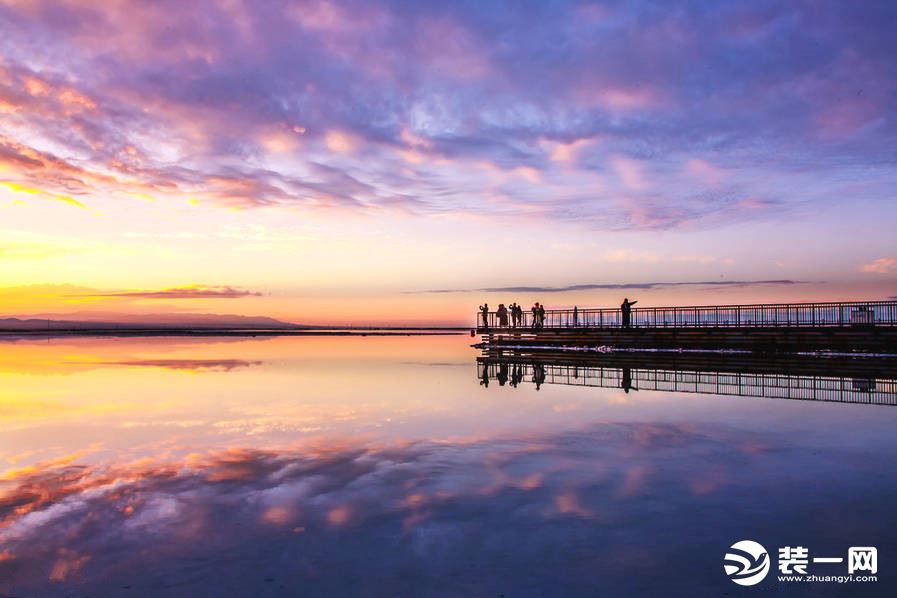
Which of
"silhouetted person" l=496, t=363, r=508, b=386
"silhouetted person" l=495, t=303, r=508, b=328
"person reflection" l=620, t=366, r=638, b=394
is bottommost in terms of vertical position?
"silhouetted person" l=496, t=363, r=508, b=386

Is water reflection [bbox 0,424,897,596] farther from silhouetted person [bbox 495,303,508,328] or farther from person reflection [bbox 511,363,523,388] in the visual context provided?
silhouetted person [bbox 495,303,508,328]

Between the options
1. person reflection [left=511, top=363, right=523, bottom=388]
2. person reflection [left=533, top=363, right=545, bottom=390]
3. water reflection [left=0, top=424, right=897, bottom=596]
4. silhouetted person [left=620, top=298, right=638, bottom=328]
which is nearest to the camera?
water reflection [left=0, top=424, right=897, bottom=596]

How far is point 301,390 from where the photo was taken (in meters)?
21.4

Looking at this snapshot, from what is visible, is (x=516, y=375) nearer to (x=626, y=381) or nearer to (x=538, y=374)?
(x=538, y=374)

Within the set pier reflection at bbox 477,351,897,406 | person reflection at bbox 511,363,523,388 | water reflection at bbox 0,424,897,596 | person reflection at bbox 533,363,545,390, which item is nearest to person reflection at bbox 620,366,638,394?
pier reflection at bbox 477,351,897,406

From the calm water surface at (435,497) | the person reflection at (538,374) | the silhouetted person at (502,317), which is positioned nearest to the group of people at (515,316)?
the silhouetted person at (502,317)

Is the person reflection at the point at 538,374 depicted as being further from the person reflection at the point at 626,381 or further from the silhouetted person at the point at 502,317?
the silhouetted person at the point at 502,317

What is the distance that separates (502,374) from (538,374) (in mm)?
1508

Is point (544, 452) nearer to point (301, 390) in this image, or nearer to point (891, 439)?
point (891, 439)

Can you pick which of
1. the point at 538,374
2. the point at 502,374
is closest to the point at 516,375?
the point at 502,374

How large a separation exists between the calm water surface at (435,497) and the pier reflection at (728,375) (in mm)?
3353

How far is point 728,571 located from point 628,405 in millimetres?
11673

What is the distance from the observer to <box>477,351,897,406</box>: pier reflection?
→ 1997 centimetres

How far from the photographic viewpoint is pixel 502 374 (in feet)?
90.7
